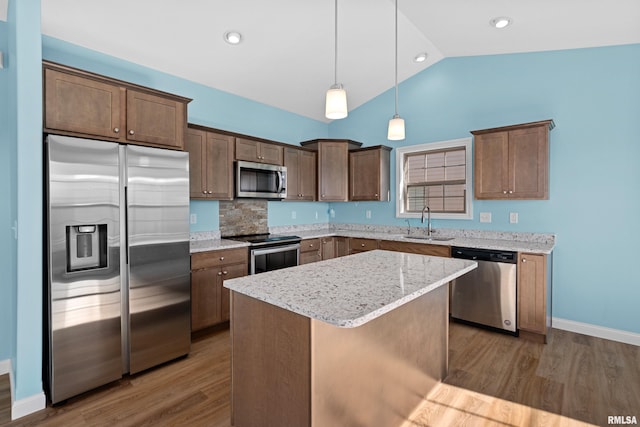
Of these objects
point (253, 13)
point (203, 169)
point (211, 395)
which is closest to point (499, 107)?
point (253, 13)

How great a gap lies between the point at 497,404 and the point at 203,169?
3327mm

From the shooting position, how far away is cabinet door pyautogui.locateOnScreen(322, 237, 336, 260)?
4.62 m

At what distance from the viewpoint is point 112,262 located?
2.34 meters

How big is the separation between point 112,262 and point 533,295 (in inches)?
147

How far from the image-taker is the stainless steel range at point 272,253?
3604mm

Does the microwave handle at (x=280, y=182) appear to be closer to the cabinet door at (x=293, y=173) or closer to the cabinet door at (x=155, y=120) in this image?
the cabinet door at (x=293, y=173)

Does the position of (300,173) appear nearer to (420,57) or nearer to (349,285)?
(420,57)

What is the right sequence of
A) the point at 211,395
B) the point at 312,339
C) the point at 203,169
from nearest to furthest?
the point at 312,339, the point at 211,395, the point at 203,169

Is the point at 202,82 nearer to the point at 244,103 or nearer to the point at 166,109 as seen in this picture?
the point at 244,103

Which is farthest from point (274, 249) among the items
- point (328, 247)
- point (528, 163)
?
point (528, 163)

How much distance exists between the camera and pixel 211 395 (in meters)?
2.29

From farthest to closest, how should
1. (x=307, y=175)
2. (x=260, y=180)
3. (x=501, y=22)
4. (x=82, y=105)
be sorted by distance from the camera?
(x=307, y=175), (x=260, y=180), (x=501, y=22), (x=82, y=105)

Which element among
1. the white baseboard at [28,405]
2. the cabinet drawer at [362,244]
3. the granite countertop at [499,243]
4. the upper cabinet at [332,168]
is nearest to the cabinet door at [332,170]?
the upper cabinet at [332,168]

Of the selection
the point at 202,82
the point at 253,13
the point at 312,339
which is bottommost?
the point at 312,339
